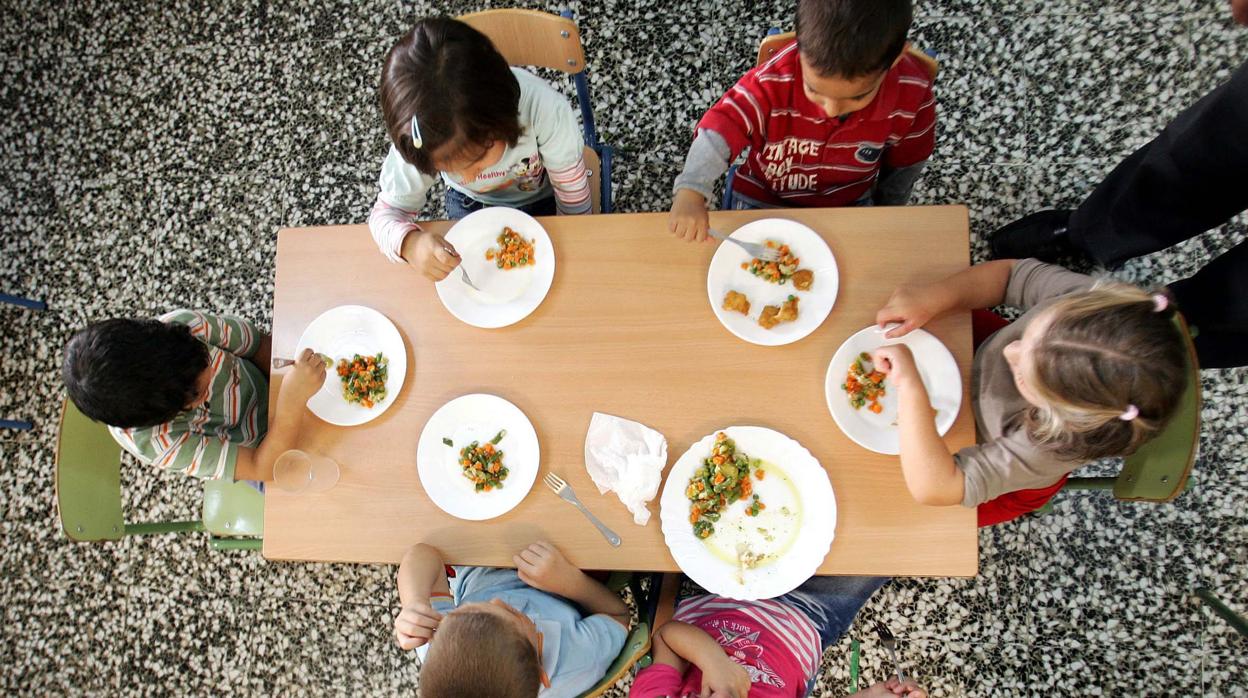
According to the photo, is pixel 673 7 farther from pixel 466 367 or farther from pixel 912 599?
pixel 912 599

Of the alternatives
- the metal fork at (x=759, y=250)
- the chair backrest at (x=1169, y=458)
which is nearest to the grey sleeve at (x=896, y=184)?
the metal fork at (x=759, y=250)

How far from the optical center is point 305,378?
1225 mm

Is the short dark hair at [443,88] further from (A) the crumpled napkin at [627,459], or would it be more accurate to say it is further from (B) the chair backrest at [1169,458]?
(B) the chair backrest at [1169,458]

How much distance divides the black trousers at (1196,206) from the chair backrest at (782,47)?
1.83 ft

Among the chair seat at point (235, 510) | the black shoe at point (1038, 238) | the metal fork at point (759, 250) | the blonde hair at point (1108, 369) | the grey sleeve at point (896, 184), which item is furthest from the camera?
the black shoe at point (1038, 238)

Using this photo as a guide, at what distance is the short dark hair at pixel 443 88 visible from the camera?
108 cm

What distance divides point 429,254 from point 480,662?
668 millimetres

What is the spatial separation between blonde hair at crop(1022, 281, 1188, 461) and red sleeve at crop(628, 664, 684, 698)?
75 cm

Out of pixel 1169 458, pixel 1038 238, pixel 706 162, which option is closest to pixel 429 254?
pixel 706 162

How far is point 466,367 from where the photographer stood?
1250 mm

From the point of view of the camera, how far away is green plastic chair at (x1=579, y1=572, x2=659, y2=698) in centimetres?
113

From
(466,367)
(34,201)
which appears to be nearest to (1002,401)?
(466,367)

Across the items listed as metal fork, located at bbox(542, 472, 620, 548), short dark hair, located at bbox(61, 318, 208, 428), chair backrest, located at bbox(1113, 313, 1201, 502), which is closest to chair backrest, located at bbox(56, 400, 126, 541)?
short dark hair, located at bbox(61, 318, 208, 428)

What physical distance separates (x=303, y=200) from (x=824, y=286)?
1.59m
